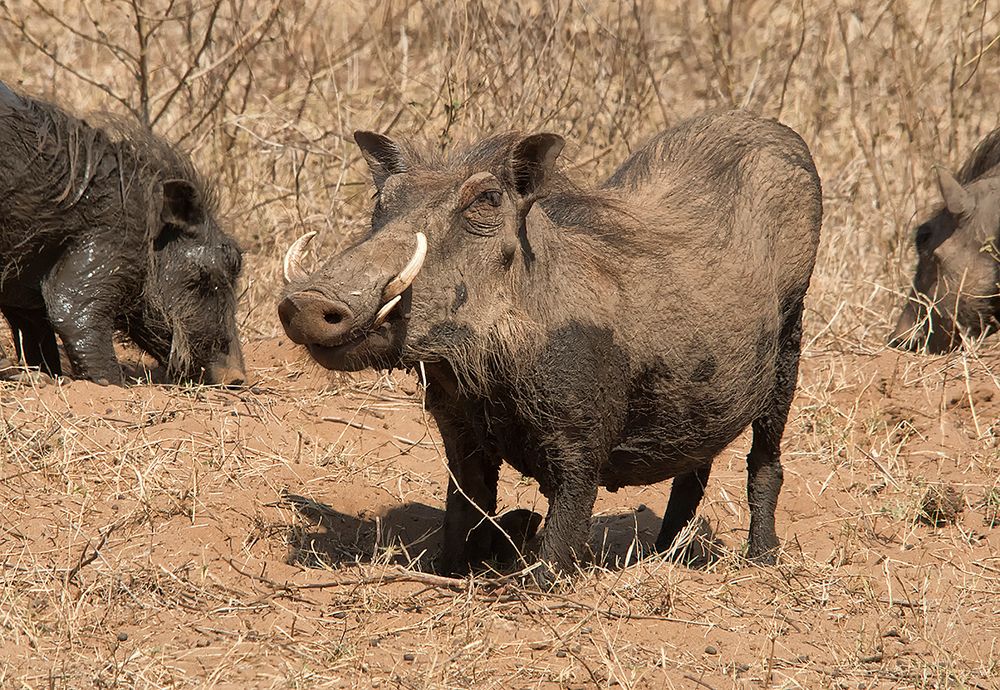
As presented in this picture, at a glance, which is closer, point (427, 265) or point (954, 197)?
point (427, 265)

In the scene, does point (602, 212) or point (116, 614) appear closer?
point (116, 614)

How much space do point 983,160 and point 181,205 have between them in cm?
424

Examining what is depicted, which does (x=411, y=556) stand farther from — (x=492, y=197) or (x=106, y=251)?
(x=106, y=251)

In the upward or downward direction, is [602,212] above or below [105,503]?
above

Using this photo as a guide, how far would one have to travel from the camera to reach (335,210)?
770 cm

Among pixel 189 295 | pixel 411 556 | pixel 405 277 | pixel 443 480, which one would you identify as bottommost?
pixel 411 556

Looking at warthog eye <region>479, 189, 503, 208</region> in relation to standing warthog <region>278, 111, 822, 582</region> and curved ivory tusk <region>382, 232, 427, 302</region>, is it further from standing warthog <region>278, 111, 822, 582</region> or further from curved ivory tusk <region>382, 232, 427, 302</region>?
curved ivory tusk <region>382, 232, 427, 302</region>

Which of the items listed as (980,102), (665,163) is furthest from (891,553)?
(980,102)

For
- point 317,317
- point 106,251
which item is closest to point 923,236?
point 106,251

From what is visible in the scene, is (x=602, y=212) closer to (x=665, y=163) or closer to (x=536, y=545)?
(x=665, y=163)

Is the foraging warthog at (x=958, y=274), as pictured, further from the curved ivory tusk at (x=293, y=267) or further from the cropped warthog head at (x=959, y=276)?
the curved ivory tusk at (x=293, y=267)

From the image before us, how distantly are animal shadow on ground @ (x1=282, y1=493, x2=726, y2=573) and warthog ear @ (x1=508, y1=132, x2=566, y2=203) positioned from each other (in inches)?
44.1

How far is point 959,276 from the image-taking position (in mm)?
7281

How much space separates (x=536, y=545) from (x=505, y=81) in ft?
11.4
